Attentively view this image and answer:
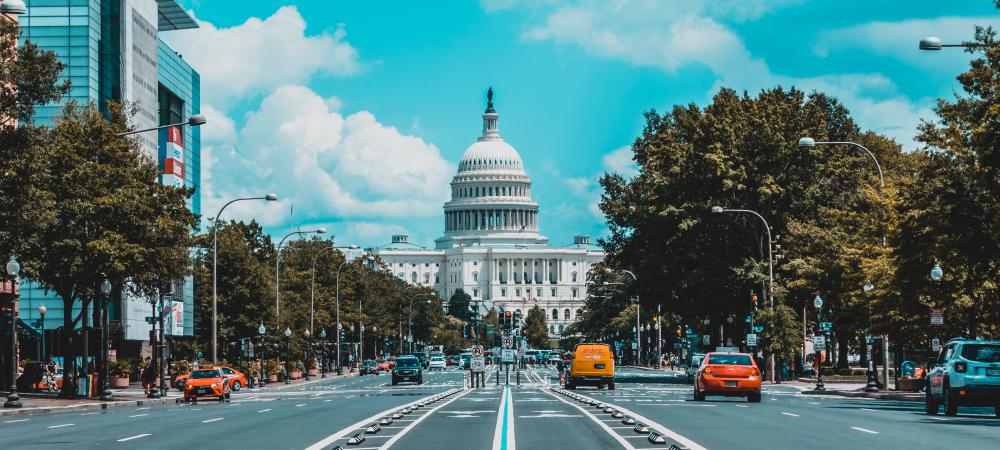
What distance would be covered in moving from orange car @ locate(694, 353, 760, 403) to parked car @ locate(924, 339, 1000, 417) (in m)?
9.78

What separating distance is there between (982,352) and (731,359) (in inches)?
476

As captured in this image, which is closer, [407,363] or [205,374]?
[205,374]

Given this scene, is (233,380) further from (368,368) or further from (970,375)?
(368,368)

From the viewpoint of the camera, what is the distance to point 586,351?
208 feet

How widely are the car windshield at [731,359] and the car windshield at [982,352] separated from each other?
11369 millimetres

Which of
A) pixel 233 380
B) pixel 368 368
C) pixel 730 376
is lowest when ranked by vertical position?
pixel 368 368

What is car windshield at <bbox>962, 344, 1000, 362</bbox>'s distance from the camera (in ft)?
111

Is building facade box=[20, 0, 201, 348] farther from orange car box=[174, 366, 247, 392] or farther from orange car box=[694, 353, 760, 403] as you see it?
orange car box=[694, 353, 760, 403]

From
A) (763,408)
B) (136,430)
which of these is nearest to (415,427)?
(136,430)

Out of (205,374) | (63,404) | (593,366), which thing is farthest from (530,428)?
(593,366)

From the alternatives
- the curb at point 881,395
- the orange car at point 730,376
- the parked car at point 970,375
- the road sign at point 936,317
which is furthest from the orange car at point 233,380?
the parked car at point 970,375

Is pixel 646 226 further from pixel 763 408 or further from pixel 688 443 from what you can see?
pixel 688 443

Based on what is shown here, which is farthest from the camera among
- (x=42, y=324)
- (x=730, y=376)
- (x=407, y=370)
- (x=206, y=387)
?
(x=407, y=370)

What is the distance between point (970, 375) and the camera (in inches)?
1331
